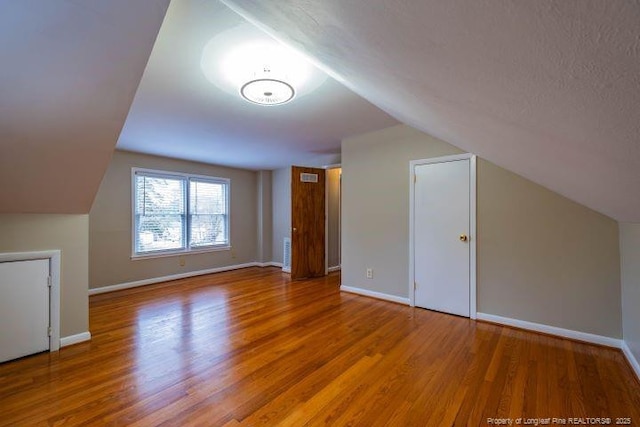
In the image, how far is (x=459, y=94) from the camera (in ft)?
3.21

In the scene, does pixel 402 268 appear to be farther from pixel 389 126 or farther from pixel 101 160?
pixel 101 160

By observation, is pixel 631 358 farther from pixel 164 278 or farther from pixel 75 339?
pixel 164 278

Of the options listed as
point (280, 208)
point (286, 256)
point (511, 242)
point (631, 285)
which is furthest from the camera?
point (280, 208)

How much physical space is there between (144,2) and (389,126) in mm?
2845

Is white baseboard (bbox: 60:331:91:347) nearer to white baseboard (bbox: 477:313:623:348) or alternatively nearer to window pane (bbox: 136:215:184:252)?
window pane (bbox: 136:215:184:252)

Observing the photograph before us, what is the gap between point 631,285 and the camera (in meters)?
2.10

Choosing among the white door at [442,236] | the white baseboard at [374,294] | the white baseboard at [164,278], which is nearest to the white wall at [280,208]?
the white baseboard at [164,278]

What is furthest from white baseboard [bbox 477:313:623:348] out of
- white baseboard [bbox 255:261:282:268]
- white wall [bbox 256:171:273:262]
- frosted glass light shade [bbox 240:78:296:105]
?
white wall [bbox 256:171:273:262]

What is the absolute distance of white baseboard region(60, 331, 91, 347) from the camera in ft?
7.96

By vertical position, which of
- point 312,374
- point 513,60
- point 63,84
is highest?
Result: point 63,84

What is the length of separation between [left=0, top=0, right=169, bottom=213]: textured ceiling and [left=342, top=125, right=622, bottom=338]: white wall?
2.84 metres

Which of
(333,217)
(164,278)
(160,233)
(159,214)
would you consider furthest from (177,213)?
(333,217)

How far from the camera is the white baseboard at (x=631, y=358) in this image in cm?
196

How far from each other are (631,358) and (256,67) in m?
3.53
